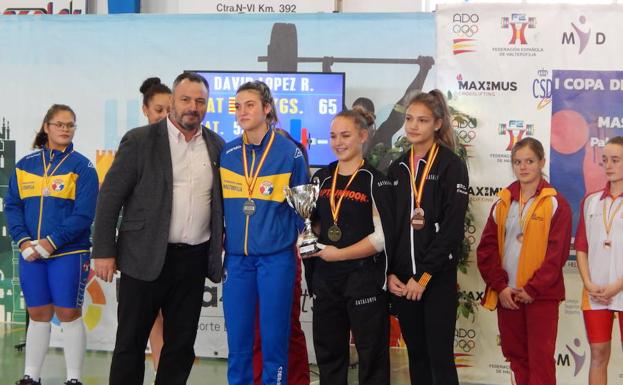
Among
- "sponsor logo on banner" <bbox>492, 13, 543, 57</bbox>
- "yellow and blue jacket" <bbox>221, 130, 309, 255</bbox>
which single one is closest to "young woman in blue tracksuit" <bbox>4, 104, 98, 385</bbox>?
"yellow and blue jacket" <bbox>221, 130, 309, 255</bbox>

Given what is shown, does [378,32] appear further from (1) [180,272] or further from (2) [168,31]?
(1) [180,272]

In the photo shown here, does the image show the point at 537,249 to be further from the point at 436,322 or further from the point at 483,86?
the point at 483,86

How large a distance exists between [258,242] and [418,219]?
0.76 metres

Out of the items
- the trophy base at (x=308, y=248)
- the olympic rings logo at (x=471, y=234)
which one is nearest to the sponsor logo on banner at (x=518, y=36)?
the olympic rings logo at (x=471, y=234)

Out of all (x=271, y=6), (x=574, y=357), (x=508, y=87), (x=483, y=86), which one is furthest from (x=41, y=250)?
(x=271, y=6)

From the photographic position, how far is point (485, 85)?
478 centimetres

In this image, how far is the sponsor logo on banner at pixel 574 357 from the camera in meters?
4.73

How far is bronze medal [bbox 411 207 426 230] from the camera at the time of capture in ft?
11.9

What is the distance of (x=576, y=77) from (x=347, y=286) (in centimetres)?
217

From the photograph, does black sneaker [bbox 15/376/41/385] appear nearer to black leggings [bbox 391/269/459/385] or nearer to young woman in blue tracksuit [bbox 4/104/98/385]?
young woman in blue tracksuit [bbox 4/104/98/385]

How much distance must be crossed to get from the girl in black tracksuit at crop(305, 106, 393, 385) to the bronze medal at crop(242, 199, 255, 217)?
0.34m

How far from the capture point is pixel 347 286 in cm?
359

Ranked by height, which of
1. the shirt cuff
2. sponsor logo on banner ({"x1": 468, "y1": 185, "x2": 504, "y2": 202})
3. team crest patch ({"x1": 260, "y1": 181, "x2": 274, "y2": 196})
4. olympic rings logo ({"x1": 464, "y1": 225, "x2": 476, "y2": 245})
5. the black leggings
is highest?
team crest patch ({"x1": 260, "y1": 181, "x2": 274, "y2": 196})

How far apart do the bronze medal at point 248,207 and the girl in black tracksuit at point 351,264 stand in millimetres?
345
